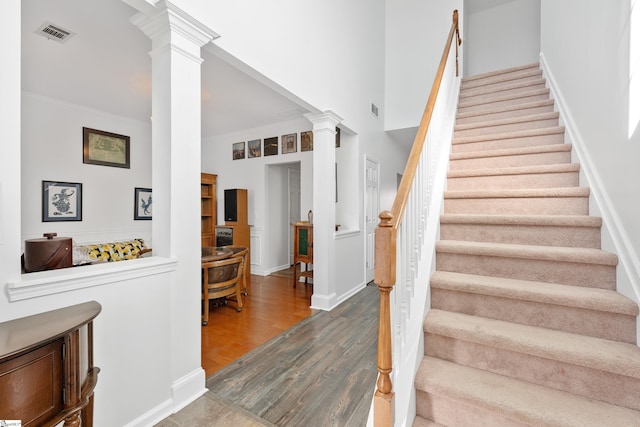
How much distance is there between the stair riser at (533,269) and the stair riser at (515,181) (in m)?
0.85

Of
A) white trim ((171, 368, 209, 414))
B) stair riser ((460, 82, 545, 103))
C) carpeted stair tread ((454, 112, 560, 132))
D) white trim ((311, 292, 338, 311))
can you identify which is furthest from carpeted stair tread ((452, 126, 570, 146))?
white trim ((171, 368, 209, 414))

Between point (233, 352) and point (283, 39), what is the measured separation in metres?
2.86

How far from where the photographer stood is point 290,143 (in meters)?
5.13

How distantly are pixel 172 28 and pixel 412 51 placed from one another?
4669mm

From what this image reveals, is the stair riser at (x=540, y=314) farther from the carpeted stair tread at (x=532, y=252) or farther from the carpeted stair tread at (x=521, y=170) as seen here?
the carpeted stair tread at (x=521, y=170)

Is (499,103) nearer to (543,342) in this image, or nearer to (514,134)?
(514,134)

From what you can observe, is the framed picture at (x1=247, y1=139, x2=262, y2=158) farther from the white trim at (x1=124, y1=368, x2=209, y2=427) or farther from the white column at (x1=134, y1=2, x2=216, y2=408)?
the white trim at (x1=124, y1=368, x2=209, y2=427)

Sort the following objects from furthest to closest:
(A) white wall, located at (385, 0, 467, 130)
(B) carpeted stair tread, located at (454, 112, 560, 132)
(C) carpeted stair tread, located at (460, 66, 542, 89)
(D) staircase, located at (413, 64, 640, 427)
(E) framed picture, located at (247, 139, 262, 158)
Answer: (E) framed picture, located at (247, 139, 262, 158)
(A) white wall, located at (385, 0, 467, 130)
(C) carpeted stair tread, located at (460, 66, 542, 89)
(B) carpeted stair tread, located at (454, 112, 560, 132)
(D) staircase, located at (413, 64, 640, 427)

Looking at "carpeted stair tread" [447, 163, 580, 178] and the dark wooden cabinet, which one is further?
the dark wooden cabinet

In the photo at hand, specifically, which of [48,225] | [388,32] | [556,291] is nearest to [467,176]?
[556,291]

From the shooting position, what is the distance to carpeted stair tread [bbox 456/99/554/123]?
2967 millimetres

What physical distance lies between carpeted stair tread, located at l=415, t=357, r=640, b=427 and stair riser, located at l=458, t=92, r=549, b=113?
10.6ft

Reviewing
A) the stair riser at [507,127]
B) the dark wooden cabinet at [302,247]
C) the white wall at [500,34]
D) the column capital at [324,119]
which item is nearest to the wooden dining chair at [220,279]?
the dark wooden cabinet at [302,247]

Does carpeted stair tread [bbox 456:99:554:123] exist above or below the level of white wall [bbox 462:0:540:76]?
below
